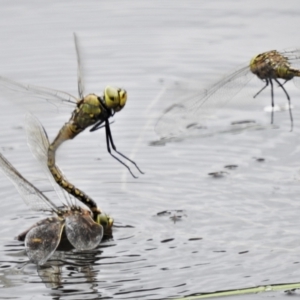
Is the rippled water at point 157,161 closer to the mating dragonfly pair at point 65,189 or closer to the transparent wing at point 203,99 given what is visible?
the mating dragonfly pair at point 65,189

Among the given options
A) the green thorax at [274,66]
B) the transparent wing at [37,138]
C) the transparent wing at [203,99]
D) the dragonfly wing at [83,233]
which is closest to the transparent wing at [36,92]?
the transparent wing at [37,138]

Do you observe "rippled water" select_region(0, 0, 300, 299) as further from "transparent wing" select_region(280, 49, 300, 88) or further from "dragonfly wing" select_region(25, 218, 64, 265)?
"transparent wing" select_region(280, 49, 300, 88)

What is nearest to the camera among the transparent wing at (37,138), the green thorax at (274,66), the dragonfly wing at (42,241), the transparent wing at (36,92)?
the dragonfly wing at (42,241)

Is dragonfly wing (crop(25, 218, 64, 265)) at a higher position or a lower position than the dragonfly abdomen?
lower

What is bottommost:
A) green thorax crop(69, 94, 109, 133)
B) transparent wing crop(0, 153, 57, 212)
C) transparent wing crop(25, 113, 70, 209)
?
transparent wing crop(0, 153, 57, 212)

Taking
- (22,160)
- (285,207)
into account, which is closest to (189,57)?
(22,160)

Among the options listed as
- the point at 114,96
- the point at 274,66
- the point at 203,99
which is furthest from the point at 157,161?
the point at 114,96

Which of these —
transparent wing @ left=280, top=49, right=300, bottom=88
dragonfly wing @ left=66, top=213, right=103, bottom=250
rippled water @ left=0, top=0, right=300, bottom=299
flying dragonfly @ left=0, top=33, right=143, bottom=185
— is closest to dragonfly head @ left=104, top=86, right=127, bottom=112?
flying dragonfly @ left=0, top=33, right=143, bottom=185

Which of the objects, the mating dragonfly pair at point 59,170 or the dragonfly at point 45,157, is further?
the dragonfly at point 45,157

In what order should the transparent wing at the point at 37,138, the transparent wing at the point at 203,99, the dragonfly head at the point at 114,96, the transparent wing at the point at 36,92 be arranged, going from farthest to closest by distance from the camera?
the transparent wing at the point at 203,99
the transparent wing at the point at 37,138
the transparent wing at the point at 36,92
the dragonfly head at the point at 114,96
